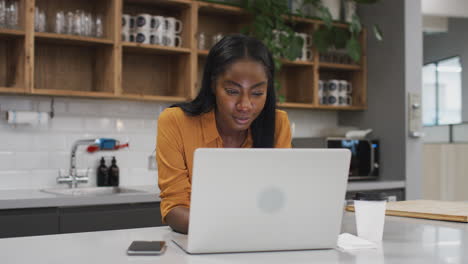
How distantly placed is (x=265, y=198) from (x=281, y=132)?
0.74 metres

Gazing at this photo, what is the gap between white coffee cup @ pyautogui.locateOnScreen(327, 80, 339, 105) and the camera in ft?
12.8

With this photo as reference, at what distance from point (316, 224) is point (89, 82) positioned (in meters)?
2.45

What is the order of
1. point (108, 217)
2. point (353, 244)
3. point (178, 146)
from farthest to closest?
point (108, 217)
point (178, 146)
point (353, 244)

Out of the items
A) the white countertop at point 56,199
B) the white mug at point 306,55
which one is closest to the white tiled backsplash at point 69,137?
the white countertop at point 56,199

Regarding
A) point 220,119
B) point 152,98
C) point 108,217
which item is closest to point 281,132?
point 220,119

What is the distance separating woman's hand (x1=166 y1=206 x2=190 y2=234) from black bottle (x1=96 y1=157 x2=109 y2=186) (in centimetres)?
183

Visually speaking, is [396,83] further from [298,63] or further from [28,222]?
[28,222]

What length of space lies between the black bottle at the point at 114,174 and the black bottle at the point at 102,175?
0.02 meters

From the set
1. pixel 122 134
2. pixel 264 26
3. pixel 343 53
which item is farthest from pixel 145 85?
pixel 343 53

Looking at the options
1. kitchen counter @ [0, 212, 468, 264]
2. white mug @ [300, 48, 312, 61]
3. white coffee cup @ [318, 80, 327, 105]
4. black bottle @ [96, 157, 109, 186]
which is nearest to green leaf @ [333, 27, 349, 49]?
white mug @ [300, 48, 312, 61]

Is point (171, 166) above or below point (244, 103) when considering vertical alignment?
below

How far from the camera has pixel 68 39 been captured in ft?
9.57

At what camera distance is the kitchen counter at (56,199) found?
8.02 ft

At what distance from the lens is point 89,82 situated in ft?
10.6
